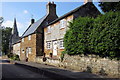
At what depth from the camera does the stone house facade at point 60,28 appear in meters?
22.5

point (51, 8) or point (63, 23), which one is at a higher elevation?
point (51, 8)

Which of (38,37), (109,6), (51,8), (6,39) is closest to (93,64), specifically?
(109,6)

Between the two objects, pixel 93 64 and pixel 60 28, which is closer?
pixel 93 64

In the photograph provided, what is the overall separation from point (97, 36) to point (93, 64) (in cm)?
270

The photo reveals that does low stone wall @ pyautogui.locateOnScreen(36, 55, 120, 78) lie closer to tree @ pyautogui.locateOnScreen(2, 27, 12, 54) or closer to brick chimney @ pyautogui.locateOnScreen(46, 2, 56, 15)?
brick chimney @ pyautogui.locateOnScreen(46, 2, 56, 15)

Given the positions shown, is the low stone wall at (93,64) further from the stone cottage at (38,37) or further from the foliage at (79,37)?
the stone cottage at (38,37)

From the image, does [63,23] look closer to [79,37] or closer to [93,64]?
[79,37]

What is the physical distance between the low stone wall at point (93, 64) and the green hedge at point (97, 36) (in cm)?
51

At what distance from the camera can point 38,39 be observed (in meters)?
31.2

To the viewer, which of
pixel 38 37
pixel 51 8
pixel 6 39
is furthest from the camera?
pixel 6 39

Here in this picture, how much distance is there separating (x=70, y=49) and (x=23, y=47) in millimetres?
24379

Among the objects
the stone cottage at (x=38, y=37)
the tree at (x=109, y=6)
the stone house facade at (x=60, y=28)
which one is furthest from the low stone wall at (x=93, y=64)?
the stone cottage at (x=38, y=37)

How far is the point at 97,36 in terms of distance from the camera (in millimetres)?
12836

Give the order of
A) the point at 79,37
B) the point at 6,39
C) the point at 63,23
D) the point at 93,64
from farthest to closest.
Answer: the point at 6,39
the point at 63,23
the point at 79,37
the point at 93,64
